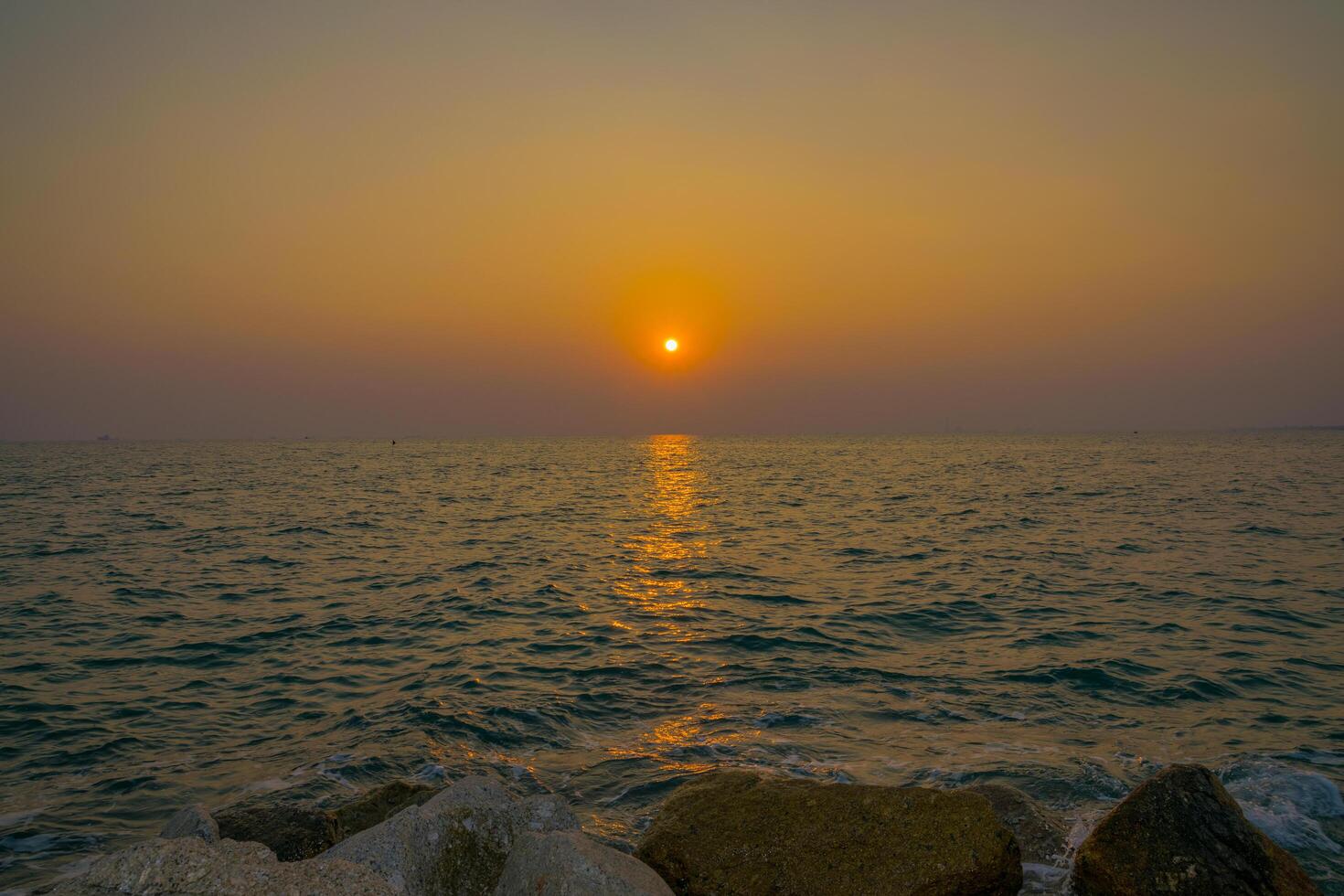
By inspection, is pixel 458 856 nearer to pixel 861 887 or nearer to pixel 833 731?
pixel 861 887

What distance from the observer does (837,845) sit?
23.9ft

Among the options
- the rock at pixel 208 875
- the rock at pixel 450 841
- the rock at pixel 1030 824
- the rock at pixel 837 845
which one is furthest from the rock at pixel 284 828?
the rock at pixel 1030 824

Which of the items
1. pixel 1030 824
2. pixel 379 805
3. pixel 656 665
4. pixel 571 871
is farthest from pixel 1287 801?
pixel 379 805

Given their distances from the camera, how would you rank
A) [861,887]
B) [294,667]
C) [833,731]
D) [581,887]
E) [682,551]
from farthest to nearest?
1. [682,551]
2. [294,667]
3. [833,731]
4. [861,887]
5. [581,887]

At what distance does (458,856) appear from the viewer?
7031mm

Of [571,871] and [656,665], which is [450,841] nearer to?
[571,871]

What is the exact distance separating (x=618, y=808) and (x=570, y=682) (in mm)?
5659

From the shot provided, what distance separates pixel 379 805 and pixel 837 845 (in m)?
5.12

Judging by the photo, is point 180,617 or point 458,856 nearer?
point 458,856

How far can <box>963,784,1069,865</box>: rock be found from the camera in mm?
Answer: 8398

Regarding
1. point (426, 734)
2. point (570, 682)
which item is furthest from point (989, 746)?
Result: point (426, 734)

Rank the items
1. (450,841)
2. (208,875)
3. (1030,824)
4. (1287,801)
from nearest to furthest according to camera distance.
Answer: (208,875)
(450,841)
(1030,824)
(1287,801)

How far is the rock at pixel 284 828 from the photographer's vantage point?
7.75m

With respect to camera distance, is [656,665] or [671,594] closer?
[656,665]
